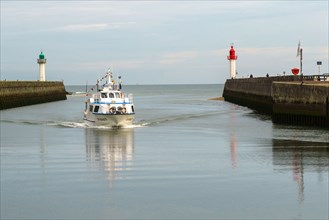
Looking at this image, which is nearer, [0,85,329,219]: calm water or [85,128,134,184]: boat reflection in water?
[0,85,329,219]: calm water

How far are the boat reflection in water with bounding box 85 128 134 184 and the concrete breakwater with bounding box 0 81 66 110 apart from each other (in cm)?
3457

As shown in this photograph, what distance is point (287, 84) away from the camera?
47062mm

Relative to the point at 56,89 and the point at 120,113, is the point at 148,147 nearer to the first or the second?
the point at 120,113

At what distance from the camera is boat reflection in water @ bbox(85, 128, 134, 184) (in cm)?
2752

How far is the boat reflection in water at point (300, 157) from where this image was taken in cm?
2495

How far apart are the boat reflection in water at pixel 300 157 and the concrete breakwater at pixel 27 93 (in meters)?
48.0

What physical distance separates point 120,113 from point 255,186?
24.8 m

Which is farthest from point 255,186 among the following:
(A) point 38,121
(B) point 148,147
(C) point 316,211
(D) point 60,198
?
(A) point 38,121

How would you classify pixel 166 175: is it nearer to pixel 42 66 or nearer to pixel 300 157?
pixel 300 157

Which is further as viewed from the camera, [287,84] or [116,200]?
[287,84]

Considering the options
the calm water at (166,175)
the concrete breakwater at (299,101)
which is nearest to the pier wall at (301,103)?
the concrete breakwater at (299,101)

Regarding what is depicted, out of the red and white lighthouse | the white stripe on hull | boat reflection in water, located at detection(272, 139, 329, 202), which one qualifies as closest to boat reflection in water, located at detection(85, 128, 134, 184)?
the white stripe on hull

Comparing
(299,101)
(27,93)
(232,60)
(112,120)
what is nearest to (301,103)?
(299,101)

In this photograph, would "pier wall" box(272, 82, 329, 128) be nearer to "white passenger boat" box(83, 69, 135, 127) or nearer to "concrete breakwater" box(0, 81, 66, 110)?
"white passenger boat" box(83, 69, 135, 127)
